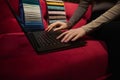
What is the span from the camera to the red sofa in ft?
2.21

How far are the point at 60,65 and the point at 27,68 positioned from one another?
137mm

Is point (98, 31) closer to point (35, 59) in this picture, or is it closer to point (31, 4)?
point (35, 59)

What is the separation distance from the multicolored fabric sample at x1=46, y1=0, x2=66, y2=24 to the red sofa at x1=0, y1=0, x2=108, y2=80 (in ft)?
1.73

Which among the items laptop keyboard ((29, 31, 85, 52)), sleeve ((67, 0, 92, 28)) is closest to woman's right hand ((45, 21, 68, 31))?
sleeve ((67, 0, 92, 28))

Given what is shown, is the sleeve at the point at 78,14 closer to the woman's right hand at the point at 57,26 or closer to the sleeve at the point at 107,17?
the woman's right hand at the point at 57,26

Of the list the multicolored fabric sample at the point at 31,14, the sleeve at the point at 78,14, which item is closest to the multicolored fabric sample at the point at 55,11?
the multicolored fabric sample at the point at 31,14

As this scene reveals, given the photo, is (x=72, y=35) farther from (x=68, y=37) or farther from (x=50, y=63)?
(x=50, y=63)

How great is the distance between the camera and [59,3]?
5.08ft

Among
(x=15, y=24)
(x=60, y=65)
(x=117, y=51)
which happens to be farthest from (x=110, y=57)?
(x=15, y=24)

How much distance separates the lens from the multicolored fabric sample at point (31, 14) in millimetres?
1278

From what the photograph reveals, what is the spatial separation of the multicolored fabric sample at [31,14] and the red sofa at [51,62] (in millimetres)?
317

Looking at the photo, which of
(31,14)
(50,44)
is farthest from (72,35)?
(31,14)

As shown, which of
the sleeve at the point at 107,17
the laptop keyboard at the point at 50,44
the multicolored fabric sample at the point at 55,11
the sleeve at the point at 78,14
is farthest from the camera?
the multicolored fabric sample at the point at 55,11

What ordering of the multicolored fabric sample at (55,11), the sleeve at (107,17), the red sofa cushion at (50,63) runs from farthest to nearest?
the multicolored fabric sample at (55,11), the sleeve at (107,17), the red sofa cushion at (50,63)
